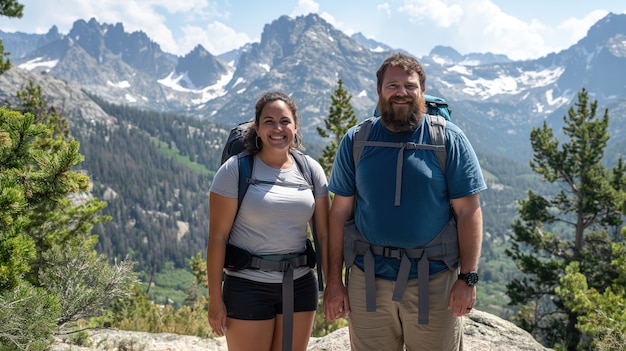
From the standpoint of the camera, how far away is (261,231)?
161 inches

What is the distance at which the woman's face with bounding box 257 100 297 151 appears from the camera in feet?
13.5

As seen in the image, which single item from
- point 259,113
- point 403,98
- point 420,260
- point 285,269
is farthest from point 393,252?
point 259,113

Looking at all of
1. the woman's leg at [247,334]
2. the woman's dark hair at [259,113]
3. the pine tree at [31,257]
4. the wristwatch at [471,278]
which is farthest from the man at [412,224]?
the pine tree at [31,257]

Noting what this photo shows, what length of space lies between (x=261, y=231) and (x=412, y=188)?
57.4 inches

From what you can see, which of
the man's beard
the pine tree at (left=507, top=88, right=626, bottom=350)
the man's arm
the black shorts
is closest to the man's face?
the man's beard

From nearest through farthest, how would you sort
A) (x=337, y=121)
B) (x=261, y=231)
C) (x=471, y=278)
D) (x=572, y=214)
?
1. (x=471, y=278)
2. (x=261, y=231)
3. (x=572, y=214)
4. (x=337, y=121)

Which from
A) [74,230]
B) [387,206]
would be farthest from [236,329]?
[74,230]

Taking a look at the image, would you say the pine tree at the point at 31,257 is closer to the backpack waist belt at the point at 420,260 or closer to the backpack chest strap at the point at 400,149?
the backpack waist belt at the point at 420,260

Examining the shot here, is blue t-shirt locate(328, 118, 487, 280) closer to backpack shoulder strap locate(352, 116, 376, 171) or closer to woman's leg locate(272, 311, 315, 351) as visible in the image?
backpack shoulder strap locate(352, 116, 376, 171)

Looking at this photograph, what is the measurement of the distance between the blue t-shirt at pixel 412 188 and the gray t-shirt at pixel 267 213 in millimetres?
663

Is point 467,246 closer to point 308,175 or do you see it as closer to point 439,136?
point 439,136

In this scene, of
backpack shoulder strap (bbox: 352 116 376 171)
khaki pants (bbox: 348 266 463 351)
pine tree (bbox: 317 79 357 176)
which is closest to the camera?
khaki pants (bbox: 348 266 463 351)

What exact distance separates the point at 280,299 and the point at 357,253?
0.88 metres

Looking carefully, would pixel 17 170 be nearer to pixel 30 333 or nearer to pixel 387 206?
pixel 30 333
